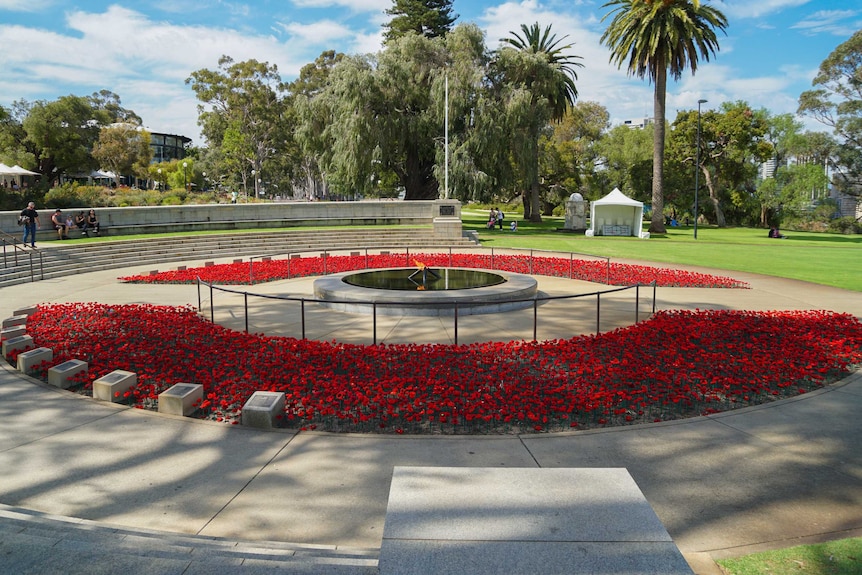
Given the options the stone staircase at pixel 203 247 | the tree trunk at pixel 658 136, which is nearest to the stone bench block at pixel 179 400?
the stone staircase at pixel 203 247

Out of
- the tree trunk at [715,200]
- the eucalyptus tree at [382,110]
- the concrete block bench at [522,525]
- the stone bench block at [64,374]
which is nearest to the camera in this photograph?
the concrete block bench at [522,525]

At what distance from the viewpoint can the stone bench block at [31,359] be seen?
8.69 meters

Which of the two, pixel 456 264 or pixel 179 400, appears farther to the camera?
pixel 456 264

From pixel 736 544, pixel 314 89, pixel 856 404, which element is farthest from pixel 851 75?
pixel 736 544

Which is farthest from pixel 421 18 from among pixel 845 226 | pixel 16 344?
pixel 16 344

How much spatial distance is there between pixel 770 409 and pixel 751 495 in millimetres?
2557

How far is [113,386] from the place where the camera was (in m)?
7.45

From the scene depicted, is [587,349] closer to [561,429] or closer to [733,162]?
[561,429]

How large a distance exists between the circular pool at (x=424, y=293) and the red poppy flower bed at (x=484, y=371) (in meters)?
2.54

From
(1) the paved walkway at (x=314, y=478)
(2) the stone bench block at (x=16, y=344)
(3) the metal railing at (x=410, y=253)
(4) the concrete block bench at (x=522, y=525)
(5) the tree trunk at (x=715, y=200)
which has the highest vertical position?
(5) the tree trunk at (x=715, y=200)

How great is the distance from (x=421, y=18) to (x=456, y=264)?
44.1 m

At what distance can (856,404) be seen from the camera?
7289mm

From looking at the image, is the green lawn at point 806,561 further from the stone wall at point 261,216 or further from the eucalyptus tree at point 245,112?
the eucalyptus tree at point 245,112

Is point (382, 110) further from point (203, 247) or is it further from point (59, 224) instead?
point (59, 224)
